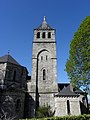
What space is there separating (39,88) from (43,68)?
4.60m

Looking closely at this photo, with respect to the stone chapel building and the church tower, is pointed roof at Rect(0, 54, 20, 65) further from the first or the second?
the church tower

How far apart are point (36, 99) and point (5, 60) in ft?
34.6

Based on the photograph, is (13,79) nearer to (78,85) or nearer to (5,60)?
(5,60)

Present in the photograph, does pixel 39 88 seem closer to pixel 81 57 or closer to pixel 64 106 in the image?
pixel 64 106

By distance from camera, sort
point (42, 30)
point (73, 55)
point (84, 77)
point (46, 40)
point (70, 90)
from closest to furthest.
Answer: point (84, 77) < point (73, 55) < point (70, 90) < point (46, 40) < point (42, 30)

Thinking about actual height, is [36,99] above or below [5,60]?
below

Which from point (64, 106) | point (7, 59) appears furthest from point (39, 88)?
point (7, 59)

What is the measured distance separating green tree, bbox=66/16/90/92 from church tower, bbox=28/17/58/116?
11262 mm

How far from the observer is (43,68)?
92.0ft

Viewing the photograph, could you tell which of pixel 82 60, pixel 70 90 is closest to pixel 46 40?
pixel 70 90

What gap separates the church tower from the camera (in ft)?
81.6

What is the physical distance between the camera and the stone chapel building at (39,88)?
2217 centimetres

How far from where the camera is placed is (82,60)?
46.4 feet

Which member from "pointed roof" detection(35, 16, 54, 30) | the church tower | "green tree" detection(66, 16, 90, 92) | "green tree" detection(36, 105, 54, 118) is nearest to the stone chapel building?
the church tower
